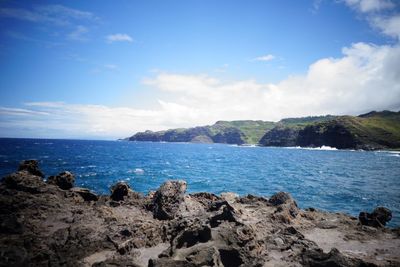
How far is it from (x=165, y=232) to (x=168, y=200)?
4.47 m

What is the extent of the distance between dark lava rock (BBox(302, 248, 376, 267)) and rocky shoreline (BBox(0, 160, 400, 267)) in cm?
5

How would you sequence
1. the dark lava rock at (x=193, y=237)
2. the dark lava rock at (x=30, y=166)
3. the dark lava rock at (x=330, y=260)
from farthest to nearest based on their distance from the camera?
the dark lava rock at (x=30, y=166) < the dark lava rock at (x=193, y=237) < the dark lava rock at (x=330, y=260)

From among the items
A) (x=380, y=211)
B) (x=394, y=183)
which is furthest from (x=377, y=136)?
(x=380, y=211)

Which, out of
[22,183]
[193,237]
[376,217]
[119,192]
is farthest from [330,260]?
[22,183]

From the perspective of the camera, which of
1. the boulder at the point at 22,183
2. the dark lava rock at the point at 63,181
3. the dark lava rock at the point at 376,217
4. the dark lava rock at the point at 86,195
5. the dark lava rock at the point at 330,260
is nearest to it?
the dark lava rock at the point at 330,260

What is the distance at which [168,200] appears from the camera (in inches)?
791

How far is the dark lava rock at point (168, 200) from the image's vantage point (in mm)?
19266

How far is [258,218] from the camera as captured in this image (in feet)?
67.2

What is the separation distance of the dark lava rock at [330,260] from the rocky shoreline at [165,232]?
47mm

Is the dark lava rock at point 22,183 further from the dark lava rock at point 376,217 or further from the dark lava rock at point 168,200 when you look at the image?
the dark lava rock at point 376,217

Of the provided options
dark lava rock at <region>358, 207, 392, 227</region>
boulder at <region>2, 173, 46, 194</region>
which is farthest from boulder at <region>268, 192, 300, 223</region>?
boulder at <region>2, 173, 46, 194</region>

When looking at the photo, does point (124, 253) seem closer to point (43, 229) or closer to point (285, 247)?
point (43, 229)

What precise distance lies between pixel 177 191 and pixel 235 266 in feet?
31.3

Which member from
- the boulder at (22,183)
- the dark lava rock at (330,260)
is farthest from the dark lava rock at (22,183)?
the dark lava rock at (330,260)
